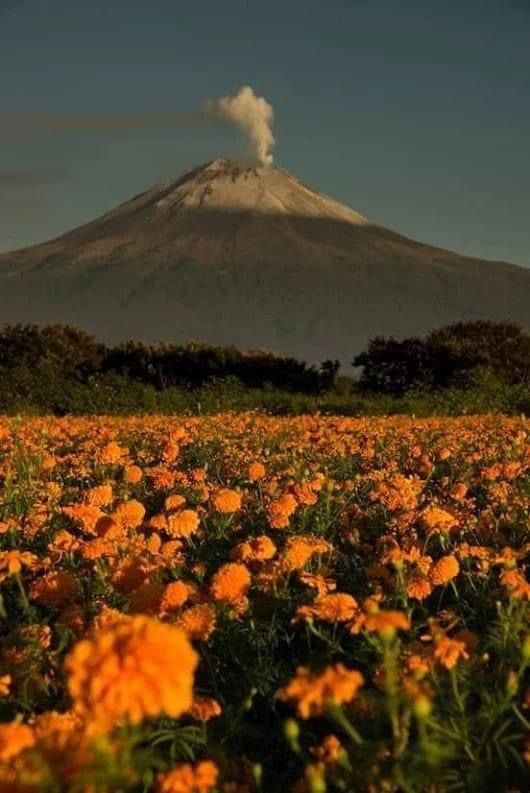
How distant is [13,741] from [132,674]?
0.22 metres

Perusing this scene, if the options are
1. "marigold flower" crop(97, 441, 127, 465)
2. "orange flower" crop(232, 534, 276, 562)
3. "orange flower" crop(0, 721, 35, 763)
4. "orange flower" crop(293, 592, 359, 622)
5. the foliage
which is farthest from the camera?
the foliage

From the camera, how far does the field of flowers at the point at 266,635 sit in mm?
1439

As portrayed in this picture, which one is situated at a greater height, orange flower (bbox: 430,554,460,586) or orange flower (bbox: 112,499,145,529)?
orange flower (bbox: 430,554,460,586)

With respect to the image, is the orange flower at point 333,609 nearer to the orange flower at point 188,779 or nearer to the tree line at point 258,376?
the orange flower at point 188,779

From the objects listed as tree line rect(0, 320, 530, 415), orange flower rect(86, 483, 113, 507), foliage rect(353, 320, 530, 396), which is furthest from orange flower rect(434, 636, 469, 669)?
foliage rect(353, 320, 530, 396)

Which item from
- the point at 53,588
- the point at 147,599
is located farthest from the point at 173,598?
the point at 53,588

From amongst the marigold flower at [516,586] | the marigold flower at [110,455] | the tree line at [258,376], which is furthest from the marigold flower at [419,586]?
the tree line at [258,376]

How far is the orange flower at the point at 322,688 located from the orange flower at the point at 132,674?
0.28m

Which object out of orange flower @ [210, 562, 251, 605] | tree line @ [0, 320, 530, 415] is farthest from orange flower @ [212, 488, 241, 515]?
tree line @ [0, 320, 530, 415]

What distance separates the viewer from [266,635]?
311cm

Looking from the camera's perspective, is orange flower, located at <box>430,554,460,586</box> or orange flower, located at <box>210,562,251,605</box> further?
orange flower, located at <box>430,554,460,586</box>

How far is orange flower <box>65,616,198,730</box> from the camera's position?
131cm

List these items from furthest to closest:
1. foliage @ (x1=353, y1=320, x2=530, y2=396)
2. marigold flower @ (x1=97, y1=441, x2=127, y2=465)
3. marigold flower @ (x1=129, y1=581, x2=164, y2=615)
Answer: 1. foliage @ (x1=353, y1=320, x2=530, y2=396)
2. marigold flower @ (x1=97, y1=441, x2=127, y2=465)
3. marigold flower @ (x1=129, y1=581, x2=164, y2=615)

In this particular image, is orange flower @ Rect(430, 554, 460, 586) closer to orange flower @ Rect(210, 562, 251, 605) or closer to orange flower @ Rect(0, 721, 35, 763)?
orange flower @ Rect(210, 562, 251, 605)
